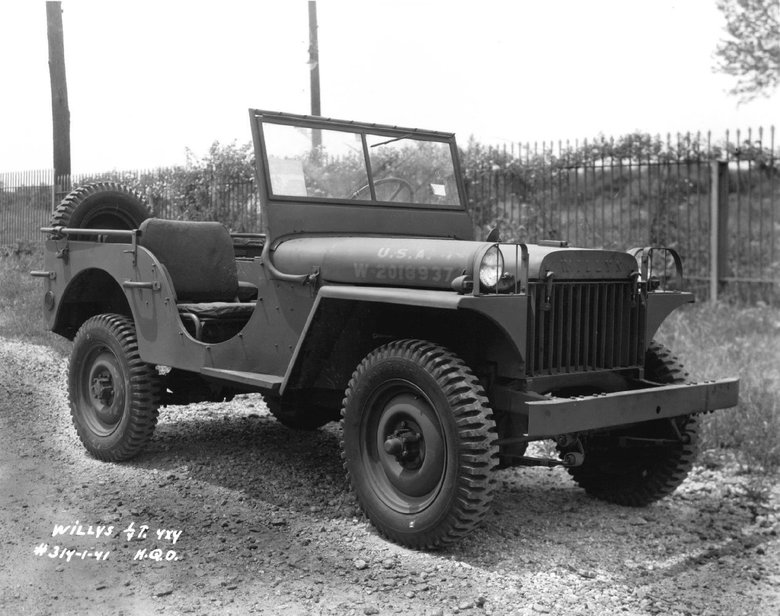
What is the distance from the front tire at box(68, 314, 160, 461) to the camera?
225 inches

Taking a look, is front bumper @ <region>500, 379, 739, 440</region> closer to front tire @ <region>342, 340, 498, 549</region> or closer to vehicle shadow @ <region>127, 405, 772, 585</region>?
front tire @ <region>342, 340, 498, 549</region>

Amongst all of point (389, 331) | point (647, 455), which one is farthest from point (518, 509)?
point (389, 331)

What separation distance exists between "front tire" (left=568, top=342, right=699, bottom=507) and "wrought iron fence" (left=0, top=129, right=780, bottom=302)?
7260 mm

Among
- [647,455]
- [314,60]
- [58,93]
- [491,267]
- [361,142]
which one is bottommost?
[647,455]

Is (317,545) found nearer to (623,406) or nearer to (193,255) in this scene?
(623,406)

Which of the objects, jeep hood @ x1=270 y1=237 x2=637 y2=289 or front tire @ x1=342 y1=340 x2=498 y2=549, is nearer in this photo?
front tire @ x1=342 y1=340 x2=498 y2=549

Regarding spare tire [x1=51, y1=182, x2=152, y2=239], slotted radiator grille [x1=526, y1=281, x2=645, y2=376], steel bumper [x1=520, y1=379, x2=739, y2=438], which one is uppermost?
spare tire [x1=51, y1=182, x2=152, y2=239]

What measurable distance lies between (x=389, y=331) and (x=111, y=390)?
7.40ft

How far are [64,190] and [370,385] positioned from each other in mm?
14615

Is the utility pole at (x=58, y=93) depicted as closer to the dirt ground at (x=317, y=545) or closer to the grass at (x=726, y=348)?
the grass at (x=726, y=348)

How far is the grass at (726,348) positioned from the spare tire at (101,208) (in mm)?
2842

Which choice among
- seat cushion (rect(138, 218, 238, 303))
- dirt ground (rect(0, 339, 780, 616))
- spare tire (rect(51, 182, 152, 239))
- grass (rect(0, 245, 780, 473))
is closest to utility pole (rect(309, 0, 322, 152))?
grass (rect(0, 245, 780, 473))

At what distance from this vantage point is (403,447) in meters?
4.18

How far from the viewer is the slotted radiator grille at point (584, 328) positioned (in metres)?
4.22
